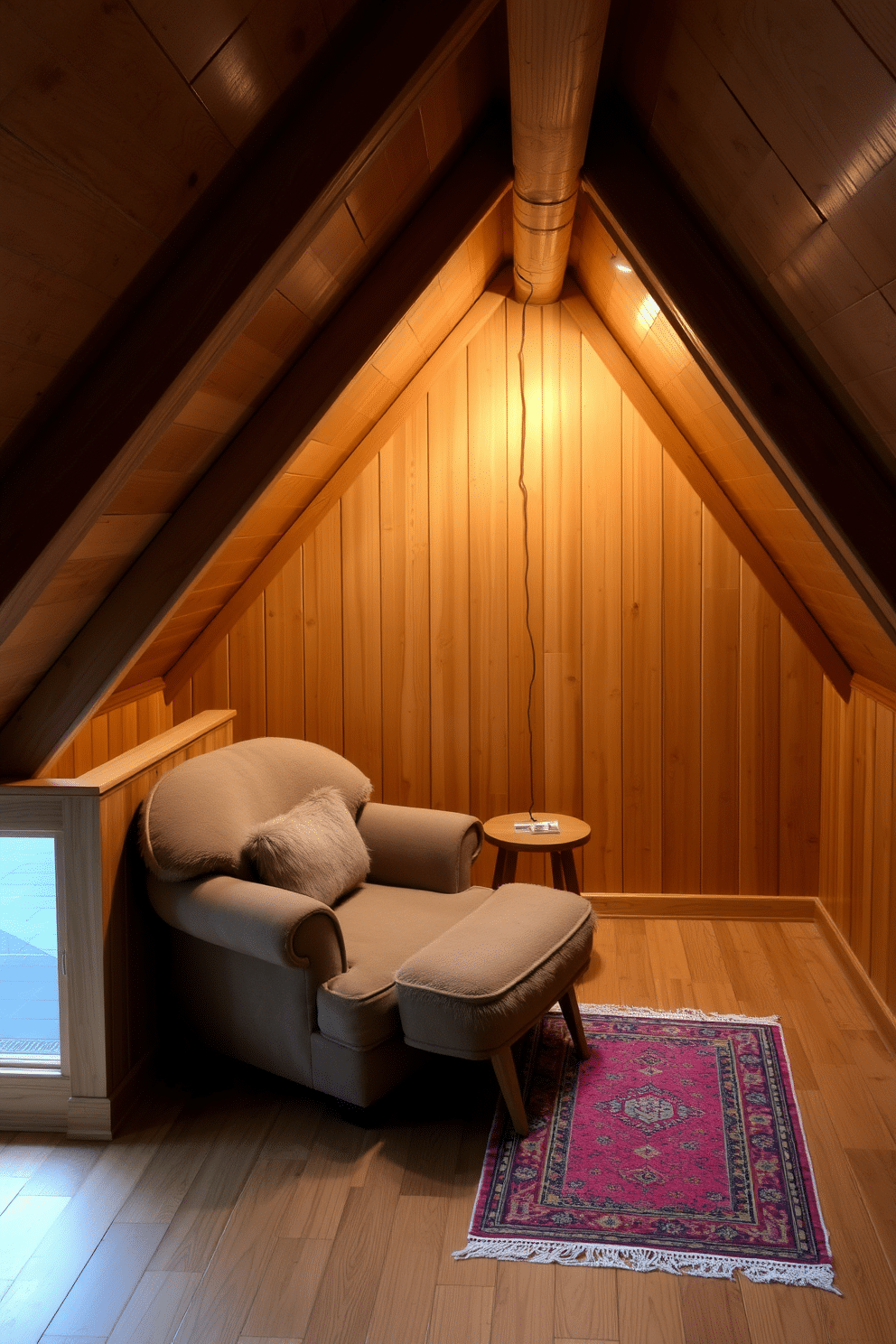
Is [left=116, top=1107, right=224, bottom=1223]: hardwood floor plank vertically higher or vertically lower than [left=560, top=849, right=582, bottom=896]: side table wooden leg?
lower

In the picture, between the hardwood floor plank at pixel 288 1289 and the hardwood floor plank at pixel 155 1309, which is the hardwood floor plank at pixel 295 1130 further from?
the hardwood floor plank at pixel 155 1309

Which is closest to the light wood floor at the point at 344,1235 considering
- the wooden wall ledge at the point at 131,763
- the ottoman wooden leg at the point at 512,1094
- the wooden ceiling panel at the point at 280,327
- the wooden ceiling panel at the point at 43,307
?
the ottoman wooden leg at the point at 512,1094

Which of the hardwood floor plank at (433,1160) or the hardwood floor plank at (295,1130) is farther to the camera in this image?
the hardwood floor plank at (295,1130)

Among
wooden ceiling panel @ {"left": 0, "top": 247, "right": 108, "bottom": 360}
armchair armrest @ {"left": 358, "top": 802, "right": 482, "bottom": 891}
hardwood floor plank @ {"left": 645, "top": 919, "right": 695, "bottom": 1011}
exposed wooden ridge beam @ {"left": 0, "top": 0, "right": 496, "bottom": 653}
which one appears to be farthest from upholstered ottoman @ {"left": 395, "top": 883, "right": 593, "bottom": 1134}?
wooden ceiling panel @ {"left": 0, "top": 247, "right": 108, "bottom": 360}

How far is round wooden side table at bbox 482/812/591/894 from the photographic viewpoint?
10.9 feet

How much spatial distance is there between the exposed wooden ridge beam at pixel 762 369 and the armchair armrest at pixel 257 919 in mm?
1467

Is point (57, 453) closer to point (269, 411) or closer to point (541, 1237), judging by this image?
point (269, 411)

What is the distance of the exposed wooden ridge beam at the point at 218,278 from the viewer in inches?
64.3

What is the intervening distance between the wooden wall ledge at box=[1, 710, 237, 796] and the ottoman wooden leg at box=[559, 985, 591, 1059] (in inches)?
50.2

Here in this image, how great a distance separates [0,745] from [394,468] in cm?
182

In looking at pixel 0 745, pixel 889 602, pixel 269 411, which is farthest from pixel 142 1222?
pixel 889 602

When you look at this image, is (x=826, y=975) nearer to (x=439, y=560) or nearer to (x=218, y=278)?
(x=439, y=560)

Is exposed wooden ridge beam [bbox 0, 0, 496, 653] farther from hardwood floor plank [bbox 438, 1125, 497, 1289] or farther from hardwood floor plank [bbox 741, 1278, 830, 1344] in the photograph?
hardwood floor plank [bbox 741, 1278, 830, 1344]

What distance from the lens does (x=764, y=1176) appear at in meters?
2.37
